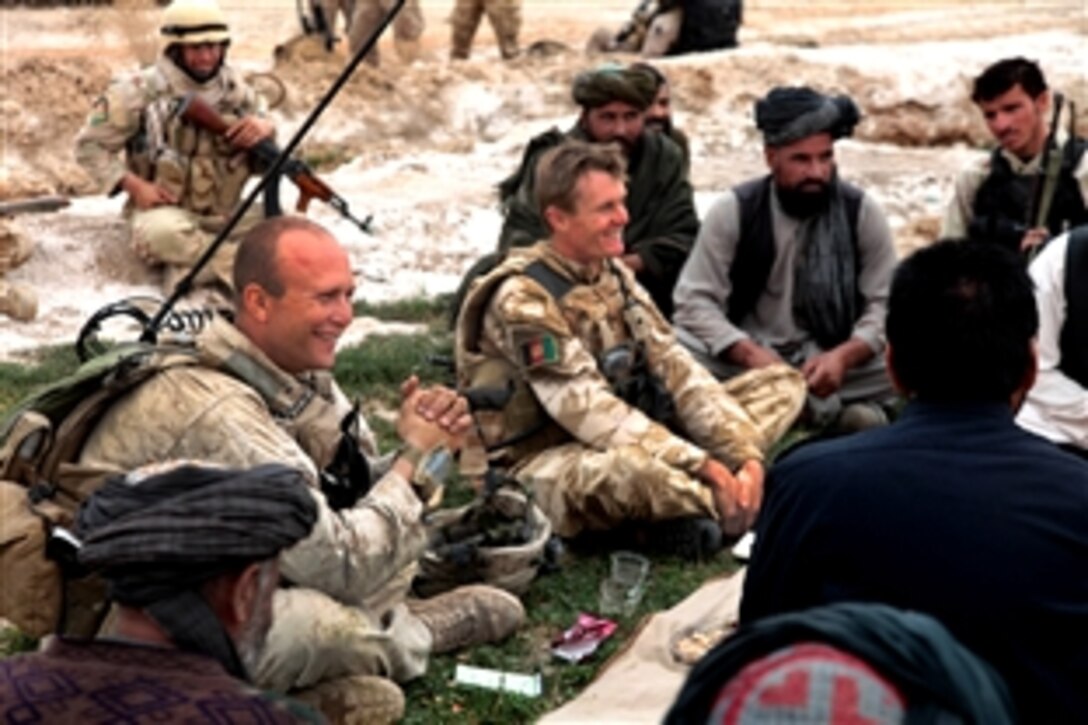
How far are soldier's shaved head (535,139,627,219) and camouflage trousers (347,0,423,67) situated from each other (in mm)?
8479

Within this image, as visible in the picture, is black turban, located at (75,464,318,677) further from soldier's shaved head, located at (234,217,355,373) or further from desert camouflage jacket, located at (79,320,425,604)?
soldier's shaved head, located at (234,217,355,373)

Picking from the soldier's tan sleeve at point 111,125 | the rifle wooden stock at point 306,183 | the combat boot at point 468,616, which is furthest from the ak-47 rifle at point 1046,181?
the soldier's tan sleeve at point 111,125

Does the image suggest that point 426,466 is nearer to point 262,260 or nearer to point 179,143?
point 262,260

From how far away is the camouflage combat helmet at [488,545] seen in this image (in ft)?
19.5

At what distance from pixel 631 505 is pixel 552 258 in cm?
85

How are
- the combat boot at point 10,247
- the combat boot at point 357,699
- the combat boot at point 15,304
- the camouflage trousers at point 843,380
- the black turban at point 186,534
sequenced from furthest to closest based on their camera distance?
the combat boot at point 10,247 < the combat boot at point 15,304 < the camouflage trousers at point 843,380 < the combat boot at point 357,699 < the black turban at point 186,534

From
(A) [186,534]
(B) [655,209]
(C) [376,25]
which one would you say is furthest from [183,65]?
(A) [186,534]

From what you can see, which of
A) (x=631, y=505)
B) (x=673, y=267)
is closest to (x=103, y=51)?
(x=673, y=267)

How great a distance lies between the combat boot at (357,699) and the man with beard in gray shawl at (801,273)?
9.89 ft

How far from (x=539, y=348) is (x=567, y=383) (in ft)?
0.49

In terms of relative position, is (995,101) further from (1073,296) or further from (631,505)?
(631,505)

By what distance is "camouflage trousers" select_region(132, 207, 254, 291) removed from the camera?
10203mm

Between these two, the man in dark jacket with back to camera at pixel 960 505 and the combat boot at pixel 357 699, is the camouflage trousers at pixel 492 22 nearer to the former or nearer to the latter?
the combat boot at pixel 357 699

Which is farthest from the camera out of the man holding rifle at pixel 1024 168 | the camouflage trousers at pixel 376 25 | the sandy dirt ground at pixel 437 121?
the camouflage trousers at pixel 376 25
